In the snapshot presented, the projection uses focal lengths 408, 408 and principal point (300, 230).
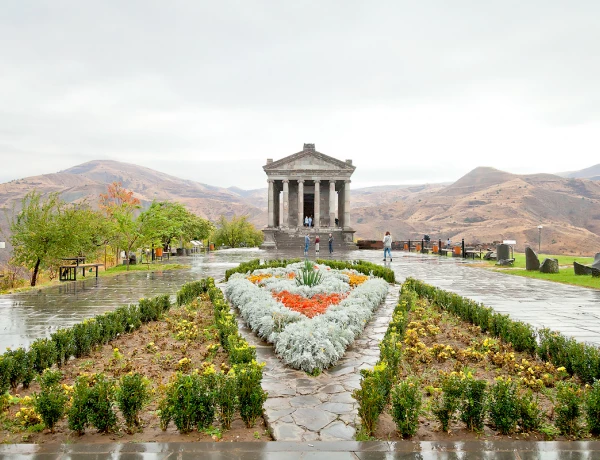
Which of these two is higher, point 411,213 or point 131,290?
point 411,213

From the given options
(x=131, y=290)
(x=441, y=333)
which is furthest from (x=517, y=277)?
(x=131, y=290)

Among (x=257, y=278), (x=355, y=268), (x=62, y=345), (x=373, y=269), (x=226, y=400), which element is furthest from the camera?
(x=355, y=268)

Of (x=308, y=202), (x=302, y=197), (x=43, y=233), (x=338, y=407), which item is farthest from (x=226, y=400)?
(x=308, y=202)

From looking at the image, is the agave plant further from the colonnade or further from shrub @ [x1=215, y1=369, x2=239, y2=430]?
the colonnade

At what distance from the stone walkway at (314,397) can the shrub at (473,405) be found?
44.6 inches

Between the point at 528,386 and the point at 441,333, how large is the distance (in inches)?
101

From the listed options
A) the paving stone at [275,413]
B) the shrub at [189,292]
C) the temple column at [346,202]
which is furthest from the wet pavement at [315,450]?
the temple column at [346,202]

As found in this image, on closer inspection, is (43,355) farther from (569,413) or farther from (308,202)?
(308,202)

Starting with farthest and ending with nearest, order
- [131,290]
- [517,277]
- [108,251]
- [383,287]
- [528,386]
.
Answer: [108,251] → [517,277] → [131,290] → [383,287] → [528,386]

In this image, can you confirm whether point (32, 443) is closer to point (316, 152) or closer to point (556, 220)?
point (316, 152)

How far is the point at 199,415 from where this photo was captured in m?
4.16

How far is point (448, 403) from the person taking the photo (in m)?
4.16

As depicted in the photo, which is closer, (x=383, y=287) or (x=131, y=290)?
(x=383, y=287)

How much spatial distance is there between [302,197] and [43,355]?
40406 mm
